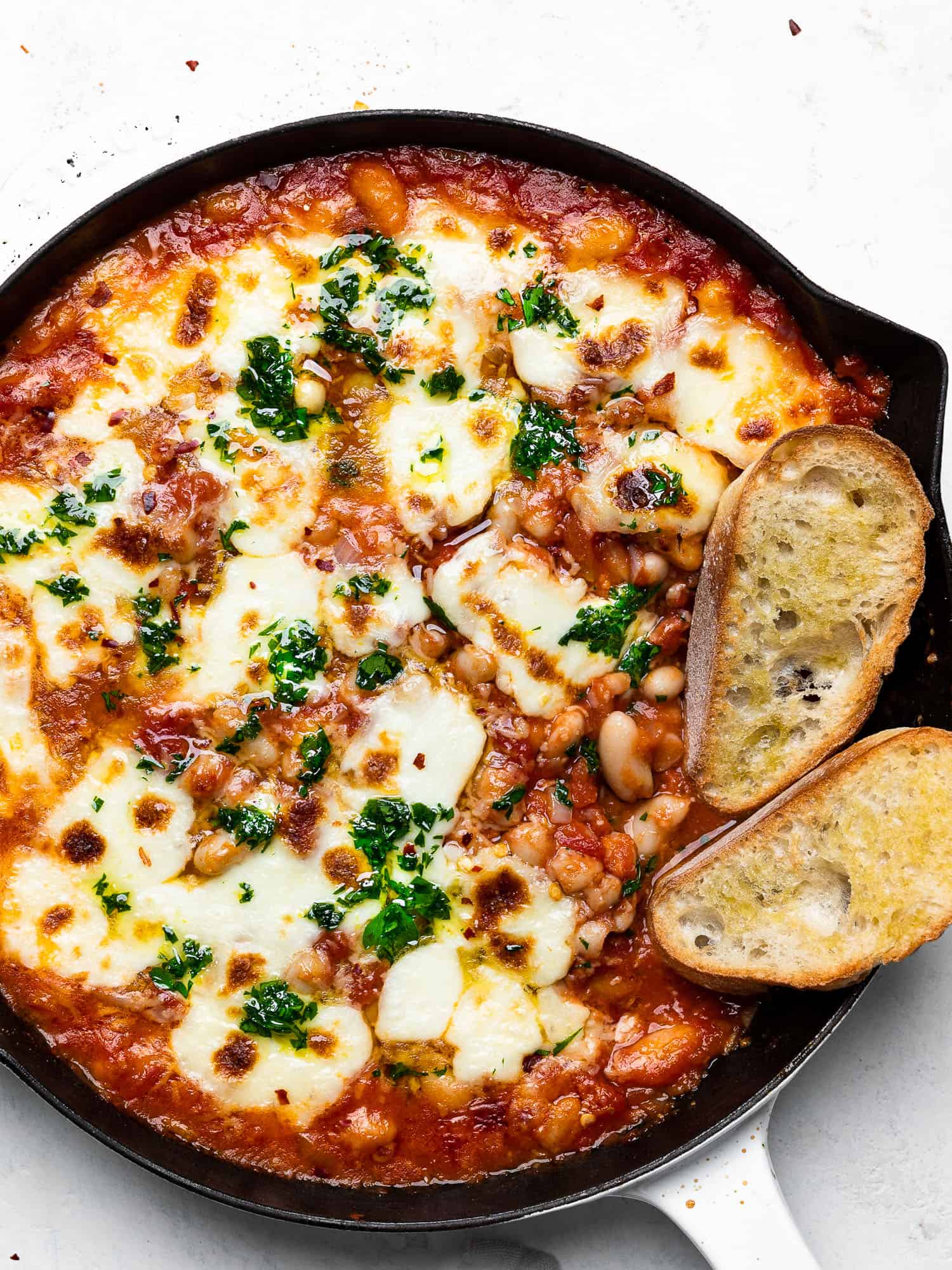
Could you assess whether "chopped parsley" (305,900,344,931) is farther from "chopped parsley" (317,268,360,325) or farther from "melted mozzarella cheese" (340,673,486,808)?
"chopped parsley" (317,268,360,325)

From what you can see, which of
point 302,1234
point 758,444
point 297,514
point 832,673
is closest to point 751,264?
point 758,444

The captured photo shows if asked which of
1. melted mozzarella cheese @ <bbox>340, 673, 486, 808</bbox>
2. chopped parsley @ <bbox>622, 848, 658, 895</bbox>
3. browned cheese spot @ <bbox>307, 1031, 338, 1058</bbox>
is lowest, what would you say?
browned cheese spot @ <bbox>307, 1031, 338, 1058</bbox>

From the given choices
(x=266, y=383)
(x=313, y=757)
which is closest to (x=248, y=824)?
(x=313, y=757)

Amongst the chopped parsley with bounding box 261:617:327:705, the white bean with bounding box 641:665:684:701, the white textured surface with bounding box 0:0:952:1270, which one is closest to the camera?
the chopped parsley with bounding box 261:617:327:705

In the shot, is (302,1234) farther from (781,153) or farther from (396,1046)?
(781,153)

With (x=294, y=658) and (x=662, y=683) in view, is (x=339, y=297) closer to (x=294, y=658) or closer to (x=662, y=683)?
(x=294, y=658)

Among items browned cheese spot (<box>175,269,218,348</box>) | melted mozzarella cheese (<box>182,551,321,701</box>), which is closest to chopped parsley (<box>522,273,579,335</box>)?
browned cheese spot (<box>175,269,218,348</box>)
